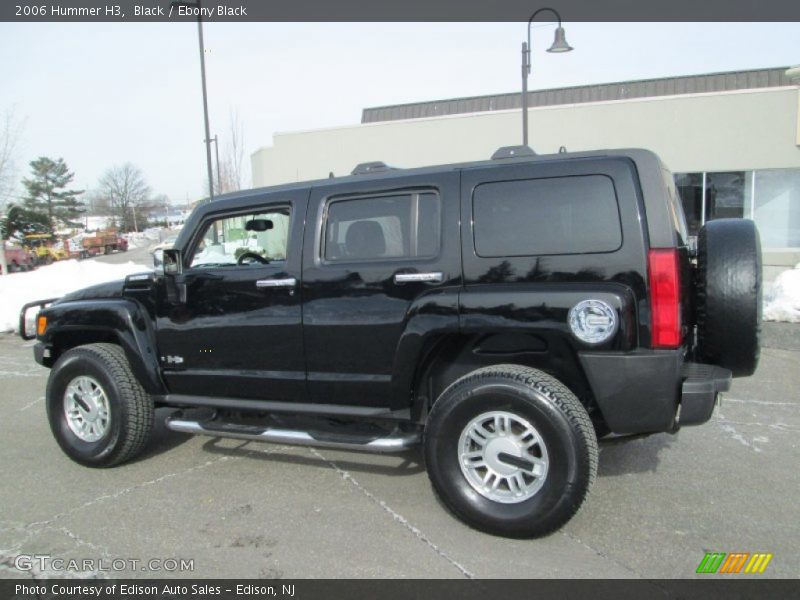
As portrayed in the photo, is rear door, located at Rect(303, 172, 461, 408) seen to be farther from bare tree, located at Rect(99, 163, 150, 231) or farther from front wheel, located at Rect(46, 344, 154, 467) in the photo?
bare tree, located at Rect(99, 163, 150, 231)

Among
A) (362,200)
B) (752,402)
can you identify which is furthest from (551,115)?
(362,200)

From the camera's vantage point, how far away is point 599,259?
3.20 metres

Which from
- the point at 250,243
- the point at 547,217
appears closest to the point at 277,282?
the point at 250,243

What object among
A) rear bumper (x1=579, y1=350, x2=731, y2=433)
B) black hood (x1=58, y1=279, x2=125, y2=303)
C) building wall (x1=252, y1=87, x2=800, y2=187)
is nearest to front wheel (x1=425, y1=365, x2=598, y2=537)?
rear bumper (x1=579, y1=350, x2=731, y2=433)

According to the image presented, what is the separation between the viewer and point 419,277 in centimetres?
353

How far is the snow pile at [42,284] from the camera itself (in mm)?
11680

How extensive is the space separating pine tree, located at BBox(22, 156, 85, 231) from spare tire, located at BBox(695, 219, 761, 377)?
7381cm

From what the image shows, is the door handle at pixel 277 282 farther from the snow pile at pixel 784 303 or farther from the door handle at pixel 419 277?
the snow pile at pixel 784 303

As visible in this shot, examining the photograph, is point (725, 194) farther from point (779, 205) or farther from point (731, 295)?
point (731, 295)

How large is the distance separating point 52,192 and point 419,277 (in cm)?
7711

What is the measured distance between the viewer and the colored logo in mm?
2980

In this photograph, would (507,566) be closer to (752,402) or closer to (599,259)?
(599,259)

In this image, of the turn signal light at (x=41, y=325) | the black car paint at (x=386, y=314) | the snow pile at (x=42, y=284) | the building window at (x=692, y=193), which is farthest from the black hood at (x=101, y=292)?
the building window at (x=692, y=193)
